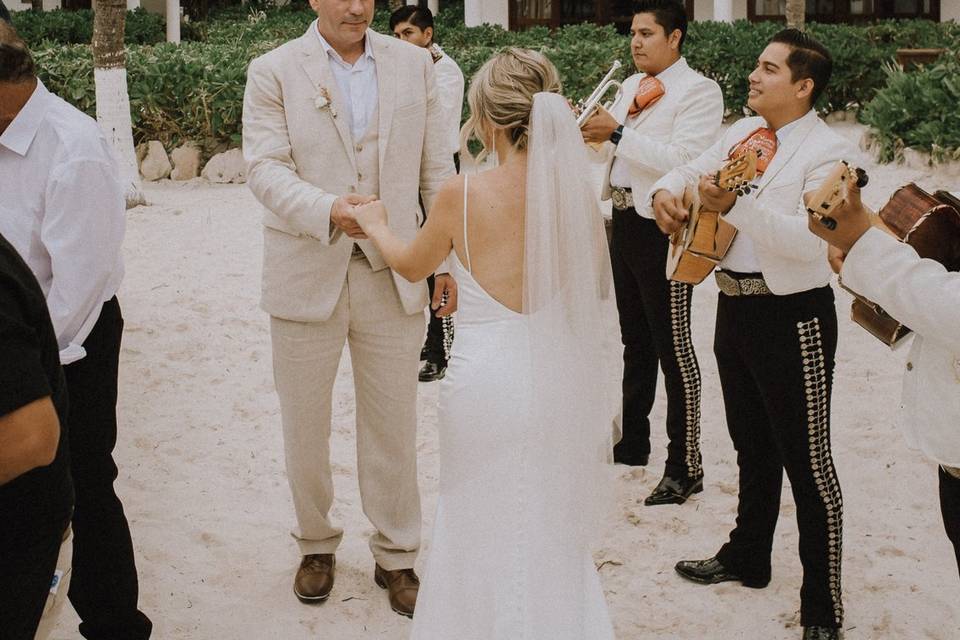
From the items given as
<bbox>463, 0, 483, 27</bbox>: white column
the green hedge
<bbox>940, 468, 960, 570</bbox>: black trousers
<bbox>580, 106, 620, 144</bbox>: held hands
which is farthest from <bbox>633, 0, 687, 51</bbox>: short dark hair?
<bbox>463, 0, 483, 27</bbox>: white column

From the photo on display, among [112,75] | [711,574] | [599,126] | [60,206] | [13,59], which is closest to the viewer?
[13,59]

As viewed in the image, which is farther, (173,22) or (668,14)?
(173,22)

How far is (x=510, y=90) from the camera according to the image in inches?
136

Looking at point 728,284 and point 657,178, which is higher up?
point 657,178

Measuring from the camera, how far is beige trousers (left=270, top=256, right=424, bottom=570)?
4359mm

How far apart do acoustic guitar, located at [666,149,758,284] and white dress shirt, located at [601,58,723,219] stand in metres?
0.70

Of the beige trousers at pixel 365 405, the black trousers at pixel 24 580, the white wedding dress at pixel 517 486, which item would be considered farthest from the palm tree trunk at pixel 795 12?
the black trousers at pixel 24 580

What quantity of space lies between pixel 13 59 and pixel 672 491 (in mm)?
3575

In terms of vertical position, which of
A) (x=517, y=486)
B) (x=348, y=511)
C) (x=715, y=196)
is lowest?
(x=348, y=511)

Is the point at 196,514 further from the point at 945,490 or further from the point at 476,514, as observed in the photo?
the point at 945,490

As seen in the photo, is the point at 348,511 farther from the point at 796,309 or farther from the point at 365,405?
the point at 796,309

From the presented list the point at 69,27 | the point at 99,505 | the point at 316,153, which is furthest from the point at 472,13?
the point at 99,505

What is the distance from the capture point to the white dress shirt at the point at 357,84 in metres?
4.31

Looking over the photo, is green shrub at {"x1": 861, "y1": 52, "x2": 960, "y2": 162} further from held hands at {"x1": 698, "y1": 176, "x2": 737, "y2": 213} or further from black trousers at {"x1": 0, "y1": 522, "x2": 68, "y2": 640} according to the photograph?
black trousers at {"x1": 0, "y1": 522, "x2": 68, "y2": 640}
